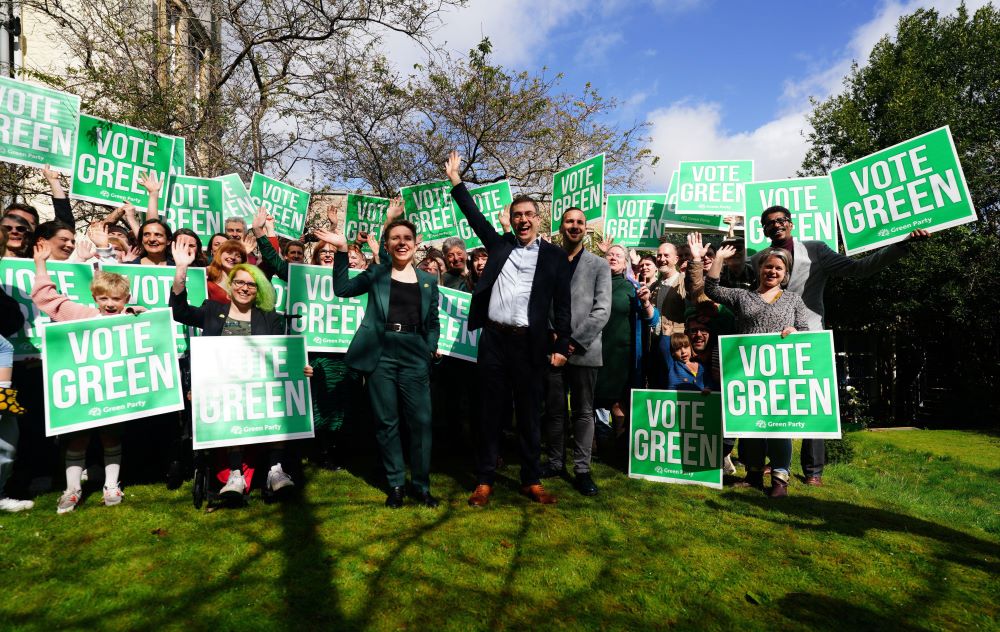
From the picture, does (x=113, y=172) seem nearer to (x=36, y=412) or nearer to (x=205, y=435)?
(x=36, y=412)

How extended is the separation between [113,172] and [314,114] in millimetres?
9129

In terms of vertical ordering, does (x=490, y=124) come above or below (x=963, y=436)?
above

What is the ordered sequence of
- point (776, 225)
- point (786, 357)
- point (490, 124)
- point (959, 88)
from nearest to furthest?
point (786, 357) < point (776, 225) < point (490, 124) < point (959, 88)

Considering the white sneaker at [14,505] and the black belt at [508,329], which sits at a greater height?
the black belt at [508,329]

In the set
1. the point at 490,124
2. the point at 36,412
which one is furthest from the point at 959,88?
the point at 36,412

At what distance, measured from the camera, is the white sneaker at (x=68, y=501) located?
13.9 ft

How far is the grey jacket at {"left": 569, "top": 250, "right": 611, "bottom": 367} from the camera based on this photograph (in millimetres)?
5016

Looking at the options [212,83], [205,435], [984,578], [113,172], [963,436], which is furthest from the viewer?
[212,83]

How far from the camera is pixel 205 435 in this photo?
4.33 m

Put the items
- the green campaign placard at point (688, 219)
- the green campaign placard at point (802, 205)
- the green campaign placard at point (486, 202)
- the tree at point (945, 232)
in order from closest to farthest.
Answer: the green campaign placard at point (802, 205) < the green campaign placard at point (688, 219) < the green campaign placard at point (486, 202) < the tree at point (945, 232)

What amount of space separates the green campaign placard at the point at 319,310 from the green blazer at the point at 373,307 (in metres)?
1.27

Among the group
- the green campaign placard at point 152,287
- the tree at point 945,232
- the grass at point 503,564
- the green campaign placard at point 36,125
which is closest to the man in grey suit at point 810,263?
the grass at point 503,564

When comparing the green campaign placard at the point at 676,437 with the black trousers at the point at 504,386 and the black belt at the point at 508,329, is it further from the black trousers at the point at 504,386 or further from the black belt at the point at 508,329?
the black belt at the point at 508,329

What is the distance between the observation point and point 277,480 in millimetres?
4707
